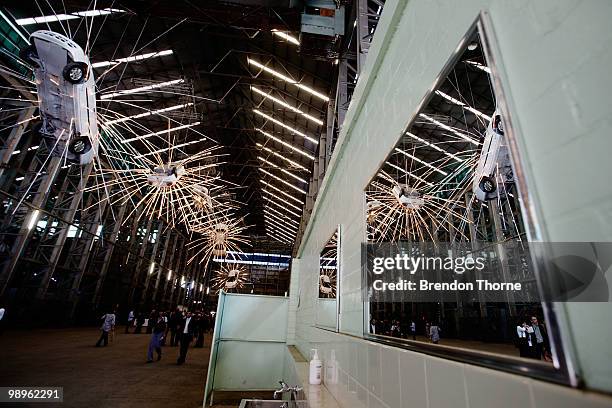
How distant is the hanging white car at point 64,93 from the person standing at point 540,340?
3195mm

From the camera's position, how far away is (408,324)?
1203 mm

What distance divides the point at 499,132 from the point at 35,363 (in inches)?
339

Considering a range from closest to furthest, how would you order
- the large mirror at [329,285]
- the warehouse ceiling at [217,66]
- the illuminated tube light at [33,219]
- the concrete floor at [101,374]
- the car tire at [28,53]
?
the car tire at [28,53]
the large mirror at [329,285]
the concrete floor at [101,374]
the warehouse ceiling at [217,66]
the illuminated tube light at [33,219]

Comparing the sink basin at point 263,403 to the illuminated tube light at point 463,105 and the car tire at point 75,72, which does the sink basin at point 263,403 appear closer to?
the illuminated tube light at point 463,105

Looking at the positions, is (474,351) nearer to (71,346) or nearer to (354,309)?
(354,309)

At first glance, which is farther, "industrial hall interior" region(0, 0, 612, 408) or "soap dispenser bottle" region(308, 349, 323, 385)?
"soap dispenser bottle" region(308, 349, 323, 385)

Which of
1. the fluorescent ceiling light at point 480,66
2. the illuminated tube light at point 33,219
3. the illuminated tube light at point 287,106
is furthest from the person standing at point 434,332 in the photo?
the illuminated tube light at point 33,219

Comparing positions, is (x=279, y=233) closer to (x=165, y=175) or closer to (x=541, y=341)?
(x=165, y=175)

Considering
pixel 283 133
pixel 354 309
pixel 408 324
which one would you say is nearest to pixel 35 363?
pixel 354 309

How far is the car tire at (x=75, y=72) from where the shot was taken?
2.38m

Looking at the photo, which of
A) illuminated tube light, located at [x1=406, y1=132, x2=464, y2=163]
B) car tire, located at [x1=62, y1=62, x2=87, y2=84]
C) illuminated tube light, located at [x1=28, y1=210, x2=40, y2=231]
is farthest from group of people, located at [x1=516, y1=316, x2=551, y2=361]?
illuminated tube light, located at [x1=28, y1=210, x2=40, y2=231]

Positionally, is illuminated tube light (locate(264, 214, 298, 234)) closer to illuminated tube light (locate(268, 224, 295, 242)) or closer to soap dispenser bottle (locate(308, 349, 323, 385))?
illuminated tube light (locate(268, 224, 295, 242))

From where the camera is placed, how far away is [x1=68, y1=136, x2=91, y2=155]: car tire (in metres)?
2.75

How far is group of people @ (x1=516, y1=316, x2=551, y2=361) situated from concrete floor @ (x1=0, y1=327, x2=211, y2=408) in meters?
5.29
